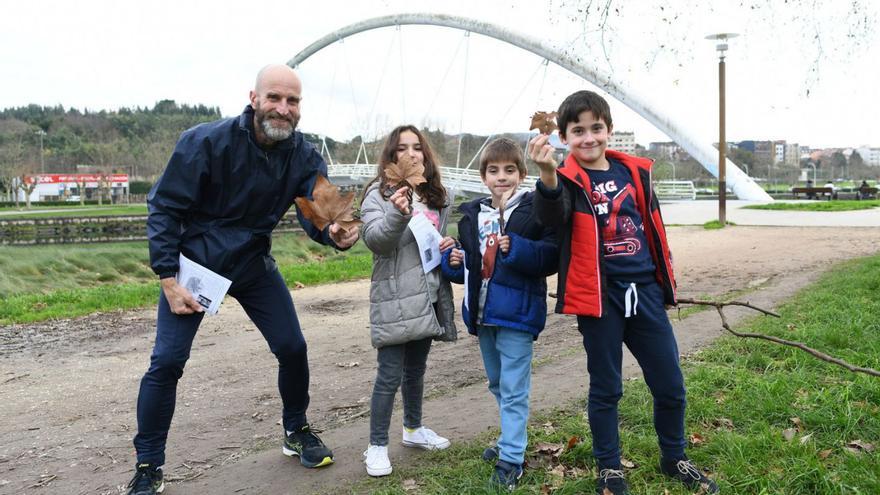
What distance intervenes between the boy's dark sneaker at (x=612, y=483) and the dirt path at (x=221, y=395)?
104 cm

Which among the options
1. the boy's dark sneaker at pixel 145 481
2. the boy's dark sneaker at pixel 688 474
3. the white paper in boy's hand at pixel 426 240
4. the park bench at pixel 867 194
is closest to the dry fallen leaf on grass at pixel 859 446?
the boy's dark sneaker at pixel 688 474

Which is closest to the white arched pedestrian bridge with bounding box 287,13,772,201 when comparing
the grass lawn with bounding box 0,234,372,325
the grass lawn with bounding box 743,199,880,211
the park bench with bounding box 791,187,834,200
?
the park bench with bounding box 791,187,834,200

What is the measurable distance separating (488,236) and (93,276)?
43.3 ft

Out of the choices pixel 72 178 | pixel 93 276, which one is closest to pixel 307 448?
pixel 93 276

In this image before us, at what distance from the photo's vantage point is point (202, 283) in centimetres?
326

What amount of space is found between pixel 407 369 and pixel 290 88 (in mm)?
1528

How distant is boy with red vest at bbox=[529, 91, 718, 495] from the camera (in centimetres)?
293

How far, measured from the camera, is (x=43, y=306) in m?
8.83

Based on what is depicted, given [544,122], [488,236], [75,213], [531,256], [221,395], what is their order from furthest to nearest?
[75,213], [221,395], [488,236], [531,256], [544,122]

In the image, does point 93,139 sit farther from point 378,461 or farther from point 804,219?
point 378,461

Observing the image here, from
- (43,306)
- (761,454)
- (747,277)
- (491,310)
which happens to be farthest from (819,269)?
(43,306)

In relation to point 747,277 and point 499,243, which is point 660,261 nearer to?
point 499,243

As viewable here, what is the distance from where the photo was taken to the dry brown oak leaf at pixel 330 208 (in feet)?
11.2

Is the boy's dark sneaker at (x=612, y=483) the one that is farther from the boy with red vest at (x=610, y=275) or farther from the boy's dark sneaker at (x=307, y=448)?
the boy's dark sneaker at (x=307, y=448)
